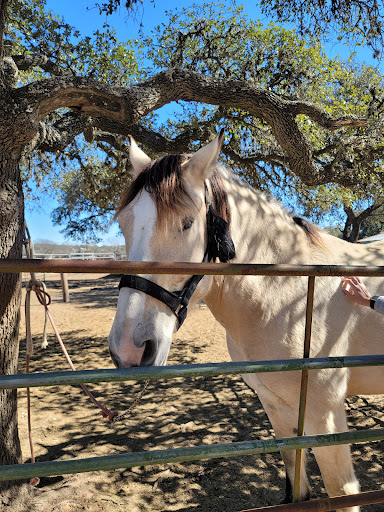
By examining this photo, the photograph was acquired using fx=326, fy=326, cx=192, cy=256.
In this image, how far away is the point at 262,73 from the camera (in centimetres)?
733

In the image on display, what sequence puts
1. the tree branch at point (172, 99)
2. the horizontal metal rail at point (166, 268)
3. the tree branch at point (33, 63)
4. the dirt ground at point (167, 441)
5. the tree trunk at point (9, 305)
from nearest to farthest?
1. the horizontal metal rail at point (166, 268)
2. the tree trunk at point (9, 305)
3. the dirt ground at point (167, 441)
4. the tree branch at point (172, 99)
5. the tree branch at point (33, 63)

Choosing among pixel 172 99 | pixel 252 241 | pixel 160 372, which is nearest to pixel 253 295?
pixel 252 241

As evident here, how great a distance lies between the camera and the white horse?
1583 mm

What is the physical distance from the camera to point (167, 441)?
12.1 ft

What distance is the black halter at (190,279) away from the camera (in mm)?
1557

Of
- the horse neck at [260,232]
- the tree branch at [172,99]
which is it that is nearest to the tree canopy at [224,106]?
the tree branch at [172,99]

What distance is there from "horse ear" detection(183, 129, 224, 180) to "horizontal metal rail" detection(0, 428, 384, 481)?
1.31 m

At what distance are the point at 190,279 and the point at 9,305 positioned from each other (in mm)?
1824

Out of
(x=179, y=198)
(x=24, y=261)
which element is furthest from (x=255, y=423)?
(x=24, y=261)

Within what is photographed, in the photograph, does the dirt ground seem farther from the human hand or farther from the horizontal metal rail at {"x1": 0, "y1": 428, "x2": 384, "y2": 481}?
the horizontal metal rail at {"x1": 0, "y1": 428, "x2": 384, "y2": 481}

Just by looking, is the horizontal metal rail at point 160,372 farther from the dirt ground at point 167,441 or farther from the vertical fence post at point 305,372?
the dirt ground at point 167,441

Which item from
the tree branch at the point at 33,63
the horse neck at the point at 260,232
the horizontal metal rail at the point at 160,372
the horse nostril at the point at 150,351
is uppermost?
the tree branch at the point at 33,63

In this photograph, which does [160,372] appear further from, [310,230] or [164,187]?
[310,230]

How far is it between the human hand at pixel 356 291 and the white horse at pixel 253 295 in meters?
0.20
